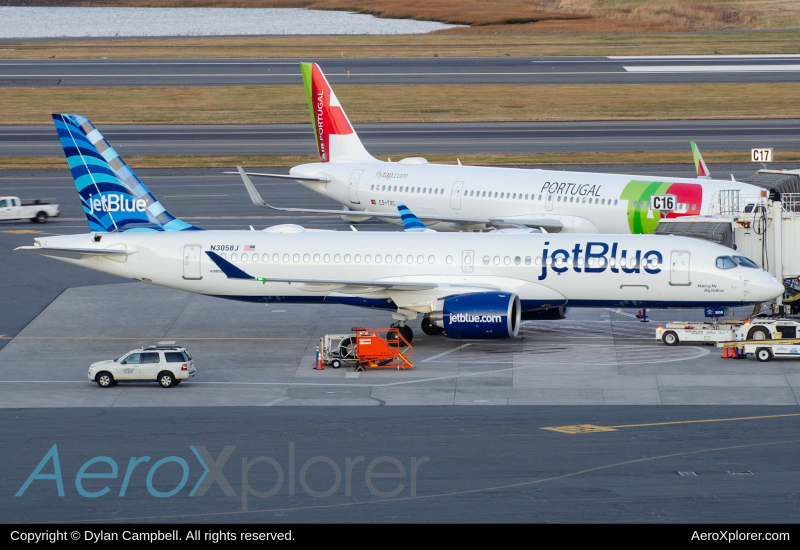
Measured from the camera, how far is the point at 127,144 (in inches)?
3371

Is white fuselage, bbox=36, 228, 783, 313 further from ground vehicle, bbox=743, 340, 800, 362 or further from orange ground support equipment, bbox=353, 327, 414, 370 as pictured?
orange ground support equipment, bbox=353, 327, 414, 370

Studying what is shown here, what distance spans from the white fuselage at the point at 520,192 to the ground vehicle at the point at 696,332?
37.2 ft

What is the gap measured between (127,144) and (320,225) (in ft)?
97.8

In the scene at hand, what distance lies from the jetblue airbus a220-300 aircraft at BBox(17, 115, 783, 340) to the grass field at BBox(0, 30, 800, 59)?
84.7 metres

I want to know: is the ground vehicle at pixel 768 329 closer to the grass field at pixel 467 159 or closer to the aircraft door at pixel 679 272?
the aircraft door at pixel 679 272

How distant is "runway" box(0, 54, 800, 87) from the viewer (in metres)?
109

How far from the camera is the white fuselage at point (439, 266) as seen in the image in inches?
1539

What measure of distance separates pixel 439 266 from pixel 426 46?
3879 inches

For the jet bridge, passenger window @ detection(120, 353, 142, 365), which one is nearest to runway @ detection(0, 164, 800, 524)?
passenger window @ detection(120, 353, 142, 365)

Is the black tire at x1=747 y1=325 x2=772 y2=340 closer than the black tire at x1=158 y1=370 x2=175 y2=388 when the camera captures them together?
No

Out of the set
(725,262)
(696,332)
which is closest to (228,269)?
(696,332)

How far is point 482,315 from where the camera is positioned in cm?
3775

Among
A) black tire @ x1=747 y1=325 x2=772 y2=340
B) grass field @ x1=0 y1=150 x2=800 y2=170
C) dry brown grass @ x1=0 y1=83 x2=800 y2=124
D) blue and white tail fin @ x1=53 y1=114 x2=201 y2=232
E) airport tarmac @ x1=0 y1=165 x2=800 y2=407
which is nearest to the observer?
airport tarmac @ x1=0 y1=165 x2=800 y2=407

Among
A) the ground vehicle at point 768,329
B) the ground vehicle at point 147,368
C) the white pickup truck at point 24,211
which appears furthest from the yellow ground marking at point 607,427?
the white pickup truck at point 24,211
